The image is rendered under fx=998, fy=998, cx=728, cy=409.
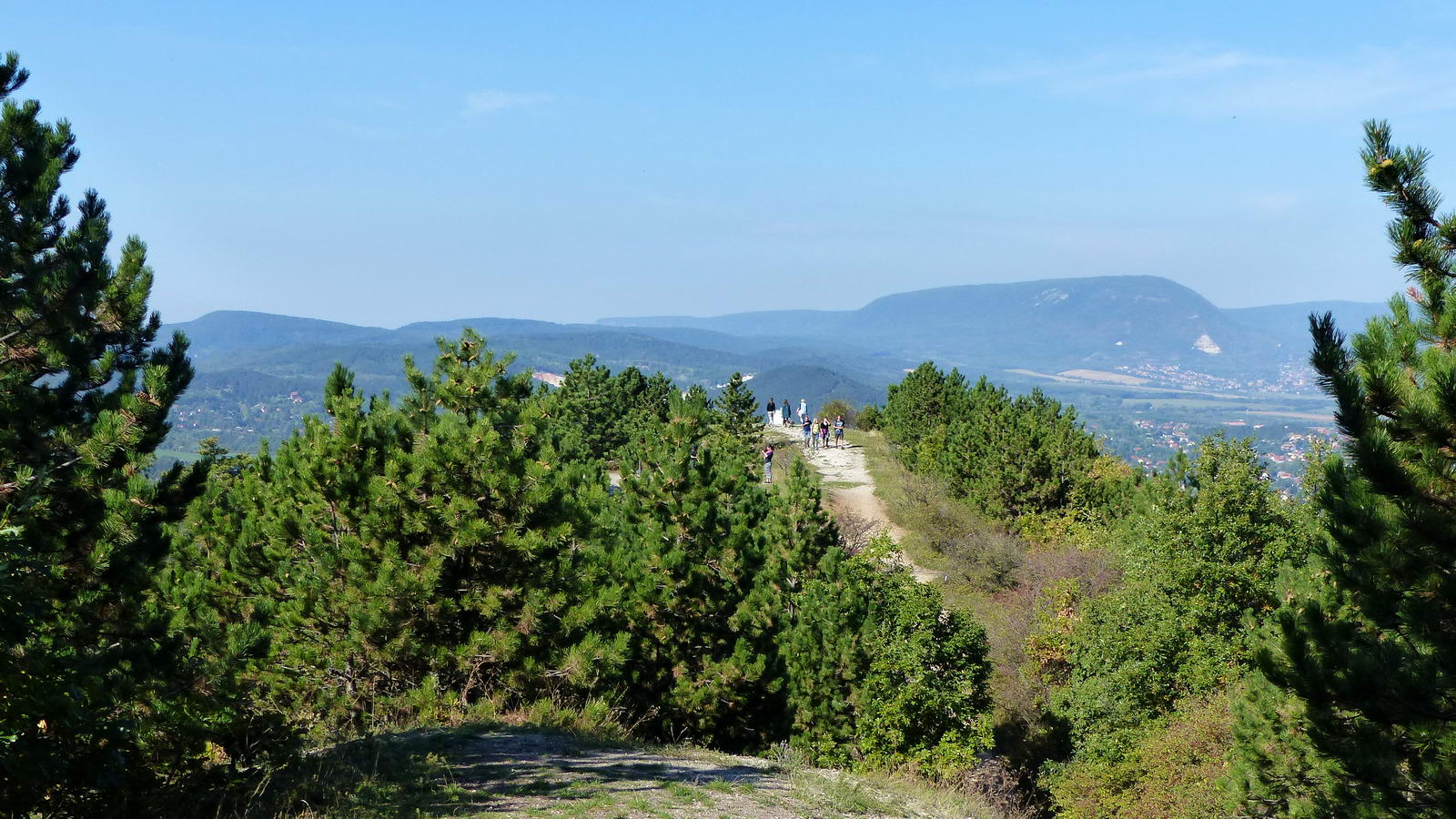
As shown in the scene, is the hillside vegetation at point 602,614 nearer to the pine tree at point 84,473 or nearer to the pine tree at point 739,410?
the pine tree at point 84,473

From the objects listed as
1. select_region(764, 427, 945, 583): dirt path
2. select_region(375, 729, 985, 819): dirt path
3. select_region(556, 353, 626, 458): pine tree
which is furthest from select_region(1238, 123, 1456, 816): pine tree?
select_region(556, 353, 626, 458): pine tree

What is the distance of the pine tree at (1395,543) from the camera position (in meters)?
7.05

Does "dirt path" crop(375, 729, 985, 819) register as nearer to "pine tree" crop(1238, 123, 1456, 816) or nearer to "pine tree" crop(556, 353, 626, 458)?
"pine tree" crop(1238, 123, 1456, 816)

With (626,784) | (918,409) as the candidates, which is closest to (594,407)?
(918,409)

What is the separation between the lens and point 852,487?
49.0 meters

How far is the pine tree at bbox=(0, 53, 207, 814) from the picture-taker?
570cm

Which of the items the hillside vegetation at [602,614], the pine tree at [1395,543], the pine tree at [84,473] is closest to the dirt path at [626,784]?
the hillside vegetation at [602,614]

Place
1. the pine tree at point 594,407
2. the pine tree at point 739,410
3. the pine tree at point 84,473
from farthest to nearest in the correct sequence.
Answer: the pine tree at point 739,410
the pine tree at point 594,407
the pine tree at point 84,473

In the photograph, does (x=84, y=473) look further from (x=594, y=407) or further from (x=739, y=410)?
(x=739, y=410)

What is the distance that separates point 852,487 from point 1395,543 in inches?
1646

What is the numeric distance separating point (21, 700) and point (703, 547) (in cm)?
1278

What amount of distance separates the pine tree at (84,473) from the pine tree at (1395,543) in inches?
312

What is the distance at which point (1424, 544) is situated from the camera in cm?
725

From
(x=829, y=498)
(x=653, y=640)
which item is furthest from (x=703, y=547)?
(x=829, y=498)
